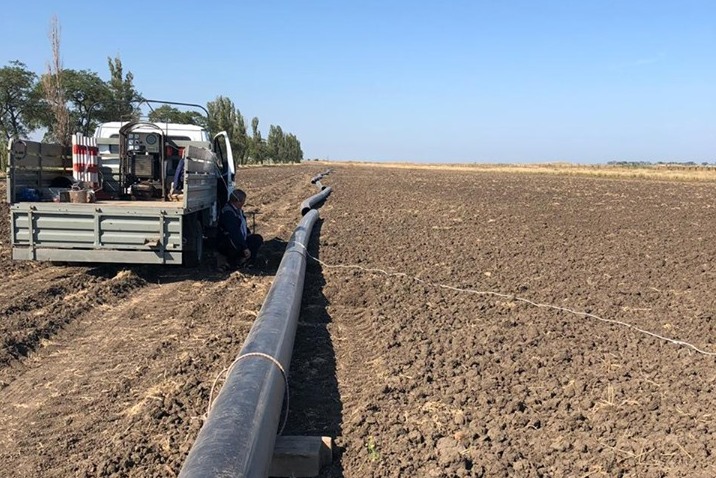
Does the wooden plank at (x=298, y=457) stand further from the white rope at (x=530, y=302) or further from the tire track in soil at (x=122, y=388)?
the white rope at (x=530, y=302)

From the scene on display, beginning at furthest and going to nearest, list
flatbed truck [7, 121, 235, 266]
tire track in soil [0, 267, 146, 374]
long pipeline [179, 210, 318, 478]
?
flatbed truck [7, 121, 235, 266]
tire track in soil [0, 267, 146, 374]
long pipeline [179, 210, 318, 478]

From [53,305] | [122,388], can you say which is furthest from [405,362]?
[53,305]

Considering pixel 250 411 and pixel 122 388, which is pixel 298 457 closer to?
pixel 250 411

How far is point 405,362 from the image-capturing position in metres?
4.89

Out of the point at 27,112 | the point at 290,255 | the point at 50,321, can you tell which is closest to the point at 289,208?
the point at 290,255

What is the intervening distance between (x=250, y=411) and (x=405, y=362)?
6.70ft

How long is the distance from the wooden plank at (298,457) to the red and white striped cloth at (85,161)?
22.2 feet

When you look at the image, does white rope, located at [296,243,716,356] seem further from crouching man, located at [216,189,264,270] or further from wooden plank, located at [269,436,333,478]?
wooden plank, located at [269,436,333,478]

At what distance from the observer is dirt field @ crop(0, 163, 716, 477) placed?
3.50 m

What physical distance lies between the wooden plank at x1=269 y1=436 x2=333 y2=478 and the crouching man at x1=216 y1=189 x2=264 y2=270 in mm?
5272

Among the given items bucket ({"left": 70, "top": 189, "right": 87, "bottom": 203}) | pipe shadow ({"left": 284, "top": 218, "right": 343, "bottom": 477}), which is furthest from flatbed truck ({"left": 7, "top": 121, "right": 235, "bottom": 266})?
pipe shadow ({"left": 284, "top": 218, "right": 343, "bottom": 477})

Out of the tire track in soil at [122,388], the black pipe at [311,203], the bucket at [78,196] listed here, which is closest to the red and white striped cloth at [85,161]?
the bucket at [78,196]

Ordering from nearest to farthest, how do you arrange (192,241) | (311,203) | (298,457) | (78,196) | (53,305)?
1. (298,457)
2. (53,305)
3. (78,196)
4. (192,241)
5. (311,203)

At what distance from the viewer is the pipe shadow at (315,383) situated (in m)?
3.91
